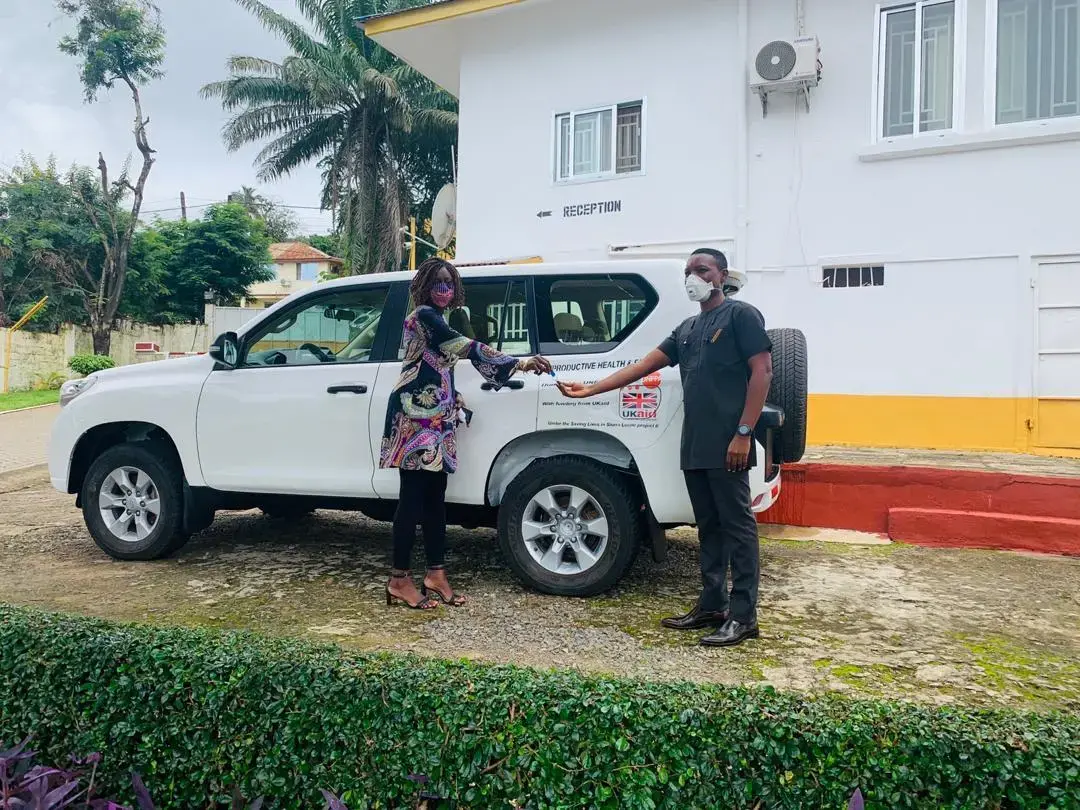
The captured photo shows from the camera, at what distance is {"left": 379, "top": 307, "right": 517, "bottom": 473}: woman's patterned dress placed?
13.3 ft

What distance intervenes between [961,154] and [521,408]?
281 inches

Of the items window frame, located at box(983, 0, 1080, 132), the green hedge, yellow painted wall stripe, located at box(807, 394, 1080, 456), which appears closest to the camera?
the green hedge

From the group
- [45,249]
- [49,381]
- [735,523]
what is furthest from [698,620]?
[45,249]

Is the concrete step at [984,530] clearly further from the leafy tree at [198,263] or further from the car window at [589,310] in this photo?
the leafy tree at [198,263]

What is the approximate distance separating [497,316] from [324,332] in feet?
3.97

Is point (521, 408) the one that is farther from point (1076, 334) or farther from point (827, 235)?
point (1076, 334)

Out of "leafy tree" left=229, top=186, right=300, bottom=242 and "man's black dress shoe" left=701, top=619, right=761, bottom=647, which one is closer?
"man's black dress shoe" left=701, top=619, right=761, bottom=647

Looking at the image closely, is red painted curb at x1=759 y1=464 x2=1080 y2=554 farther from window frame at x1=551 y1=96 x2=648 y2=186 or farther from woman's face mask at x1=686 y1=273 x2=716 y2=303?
window frame at x1=551 y1=96 x2=648 y2=186

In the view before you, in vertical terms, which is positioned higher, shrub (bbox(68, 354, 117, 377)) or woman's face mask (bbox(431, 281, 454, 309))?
woman's face mask (bbox(431, 281, 454, 309))

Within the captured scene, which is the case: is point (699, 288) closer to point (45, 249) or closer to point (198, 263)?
point (45, 249)

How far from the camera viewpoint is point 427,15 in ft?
38.2

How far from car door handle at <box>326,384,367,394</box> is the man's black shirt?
194 cm

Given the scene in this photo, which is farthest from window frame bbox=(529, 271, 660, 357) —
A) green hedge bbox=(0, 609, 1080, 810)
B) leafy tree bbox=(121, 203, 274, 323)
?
leafy tree bbox=(121, 203, 274, 323)

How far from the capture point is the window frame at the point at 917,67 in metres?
8.92
